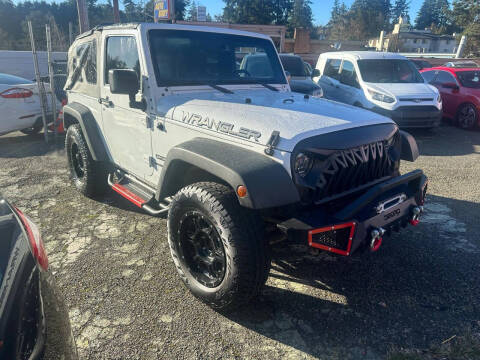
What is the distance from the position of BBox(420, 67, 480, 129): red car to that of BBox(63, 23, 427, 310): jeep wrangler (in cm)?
712

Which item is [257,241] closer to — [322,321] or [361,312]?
[322,321]

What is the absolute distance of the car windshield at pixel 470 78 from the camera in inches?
367

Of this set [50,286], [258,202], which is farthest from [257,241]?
[50,286]

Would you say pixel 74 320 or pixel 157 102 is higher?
pixel 157 102

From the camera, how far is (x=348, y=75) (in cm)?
890

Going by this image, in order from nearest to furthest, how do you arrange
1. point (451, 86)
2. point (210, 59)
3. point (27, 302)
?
point (27, 302)
point (210, 59)
point (451, 86)

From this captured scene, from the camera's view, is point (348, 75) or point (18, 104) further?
point (348, 75)

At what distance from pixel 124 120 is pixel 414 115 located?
6.39 m

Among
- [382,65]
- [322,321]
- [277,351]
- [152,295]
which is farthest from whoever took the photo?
[382,65]

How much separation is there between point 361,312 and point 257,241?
1.01 metres

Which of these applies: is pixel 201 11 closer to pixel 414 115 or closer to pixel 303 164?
pixel 414 115

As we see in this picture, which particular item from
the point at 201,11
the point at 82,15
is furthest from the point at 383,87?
the point at 201,11

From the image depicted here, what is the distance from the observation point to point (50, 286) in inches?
60.1

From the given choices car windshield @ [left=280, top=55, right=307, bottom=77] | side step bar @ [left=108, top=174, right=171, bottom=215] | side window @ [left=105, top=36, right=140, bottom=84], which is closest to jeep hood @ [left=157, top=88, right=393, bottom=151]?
side window @ [left=105, top=36, right=140, bottom=84]
